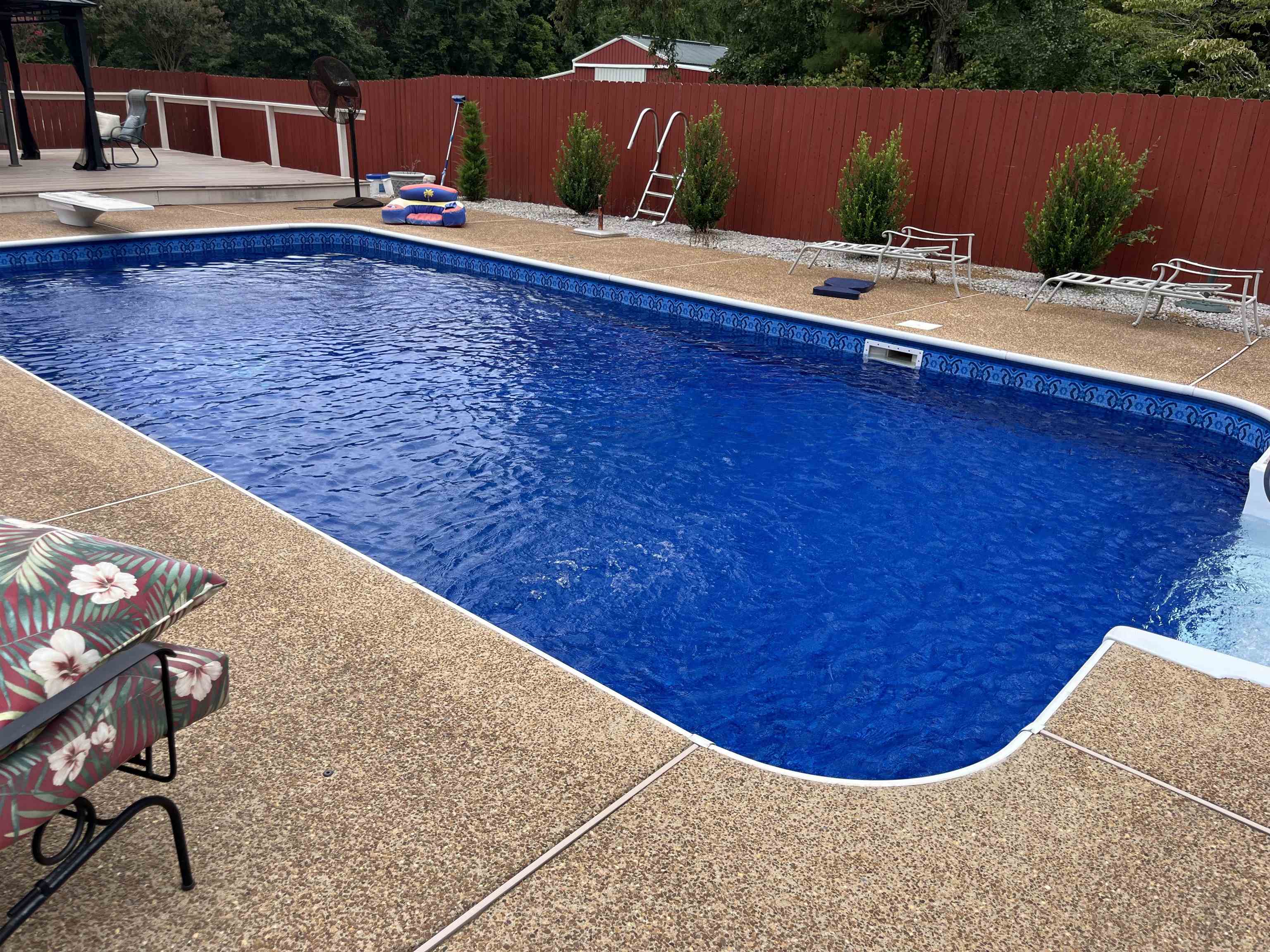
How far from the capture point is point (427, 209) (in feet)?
37.4

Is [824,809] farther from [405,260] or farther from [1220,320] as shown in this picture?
[405,260]

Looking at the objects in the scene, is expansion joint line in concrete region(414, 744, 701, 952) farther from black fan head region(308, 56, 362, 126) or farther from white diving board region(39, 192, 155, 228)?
black fan head region(308, 56, 362, 126)

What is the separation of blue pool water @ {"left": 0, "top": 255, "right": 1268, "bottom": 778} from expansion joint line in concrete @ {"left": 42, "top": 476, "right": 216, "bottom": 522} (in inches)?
21.1

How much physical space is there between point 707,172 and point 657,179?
5.72ft

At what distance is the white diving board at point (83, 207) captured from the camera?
966cm

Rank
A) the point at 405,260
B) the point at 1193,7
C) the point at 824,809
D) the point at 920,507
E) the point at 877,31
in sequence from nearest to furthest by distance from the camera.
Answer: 1. the point at 824,809
2. the point at 920,507
3. the point at 405,260
4. the point at 1193,7
5. the point at 877,31

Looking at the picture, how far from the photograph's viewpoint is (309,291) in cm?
885

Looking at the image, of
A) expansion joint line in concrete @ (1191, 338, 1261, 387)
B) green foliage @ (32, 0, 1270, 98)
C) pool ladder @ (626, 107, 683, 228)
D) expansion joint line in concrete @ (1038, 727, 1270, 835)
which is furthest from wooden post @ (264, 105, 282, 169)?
expansion joint line in concrete @ (1038, 727, 1270, 835)

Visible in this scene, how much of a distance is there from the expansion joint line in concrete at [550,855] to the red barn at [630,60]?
29.7 m

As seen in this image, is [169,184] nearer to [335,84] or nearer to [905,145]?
[335,84]

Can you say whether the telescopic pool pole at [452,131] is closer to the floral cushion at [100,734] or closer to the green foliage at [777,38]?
the green foliage at [777,38]

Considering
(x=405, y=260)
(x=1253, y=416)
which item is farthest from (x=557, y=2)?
(x=1253, y=416)

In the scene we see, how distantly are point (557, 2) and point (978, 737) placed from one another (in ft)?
97.2

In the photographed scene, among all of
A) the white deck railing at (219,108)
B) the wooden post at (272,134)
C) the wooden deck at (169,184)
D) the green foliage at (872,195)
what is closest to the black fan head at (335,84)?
the white deck railing at (219,108)
